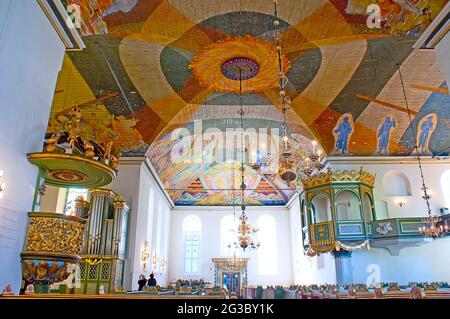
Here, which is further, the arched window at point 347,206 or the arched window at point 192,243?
the arched window at point 192,243

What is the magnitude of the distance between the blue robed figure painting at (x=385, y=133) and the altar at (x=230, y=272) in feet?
39.1

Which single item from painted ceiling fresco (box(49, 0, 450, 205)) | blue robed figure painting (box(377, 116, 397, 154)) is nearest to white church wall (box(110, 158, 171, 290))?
painted ceiling fresco (box(49, 0, 450, 205))

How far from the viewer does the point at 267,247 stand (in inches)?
912

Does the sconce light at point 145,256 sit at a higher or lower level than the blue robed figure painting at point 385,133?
lower

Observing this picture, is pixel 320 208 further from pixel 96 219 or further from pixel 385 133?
pixel 96 219

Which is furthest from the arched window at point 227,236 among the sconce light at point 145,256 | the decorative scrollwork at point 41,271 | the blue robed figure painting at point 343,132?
the decorative scrollwork at point 41,271

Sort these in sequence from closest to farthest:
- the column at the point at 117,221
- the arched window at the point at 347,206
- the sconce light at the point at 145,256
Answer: the column at the point at 117,221, the arched window at the point at 347,206, the sconce light at the point at 145,256

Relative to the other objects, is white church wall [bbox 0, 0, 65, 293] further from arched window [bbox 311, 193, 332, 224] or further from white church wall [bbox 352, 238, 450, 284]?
arched window [bbox 311, 193, 332, 224]

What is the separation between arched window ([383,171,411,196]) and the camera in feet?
48.0

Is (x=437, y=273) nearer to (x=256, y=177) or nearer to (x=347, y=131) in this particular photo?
(x=347, y=131)

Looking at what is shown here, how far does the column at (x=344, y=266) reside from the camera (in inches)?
510

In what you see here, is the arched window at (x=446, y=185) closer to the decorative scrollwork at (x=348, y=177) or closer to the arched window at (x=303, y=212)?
the decorative scrollwork at (x=348, y=177)

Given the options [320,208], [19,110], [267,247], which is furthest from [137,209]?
[267,247]
